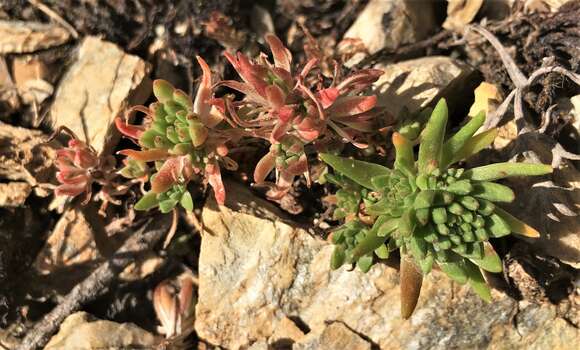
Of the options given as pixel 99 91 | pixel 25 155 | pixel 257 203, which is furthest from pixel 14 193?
pixel 257 203

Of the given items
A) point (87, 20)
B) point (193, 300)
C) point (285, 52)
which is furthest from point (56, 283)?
point (285, 52)

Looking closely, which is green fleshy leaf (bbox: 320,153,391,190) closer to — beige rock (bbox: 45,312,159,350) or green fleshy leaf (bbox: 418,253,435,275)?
green fleshy leaf (bbox: 418,253,435,275)

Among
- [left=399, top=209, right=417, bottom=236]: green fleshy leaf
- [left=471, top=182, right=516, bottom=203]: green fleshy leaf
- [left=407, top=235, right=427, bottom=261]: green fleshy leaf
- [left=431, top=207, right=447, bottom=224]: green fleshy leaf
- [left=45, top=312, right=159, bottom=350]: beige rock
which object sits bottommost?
[left=45, top=312, right=159, bottom=350]: beige rock

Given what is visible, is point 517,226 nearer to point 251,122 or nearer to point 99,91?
point 251,122

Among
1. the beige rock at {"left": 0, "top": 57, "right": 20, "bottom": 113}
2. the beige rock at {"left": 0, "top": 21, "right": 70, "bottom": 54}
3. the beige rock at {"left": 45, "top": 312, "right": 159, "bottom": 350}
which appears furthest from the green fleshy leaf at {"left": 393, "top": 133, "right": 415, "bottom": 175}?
the beige rock at {"left": 0, "top": 57, "right": 20, "bottom": 113}

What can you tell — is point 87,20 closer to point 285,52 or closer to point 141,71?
point 141,71
